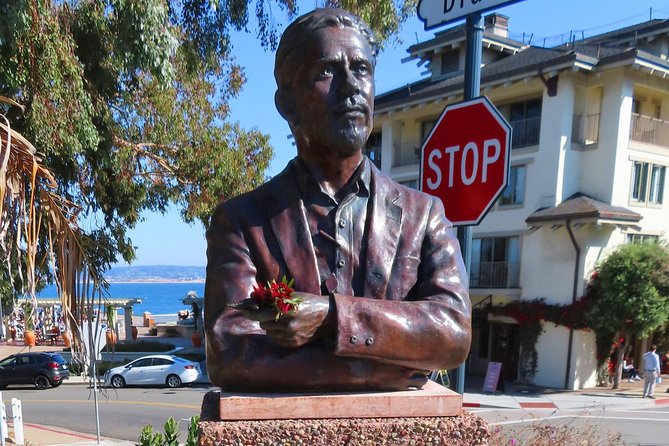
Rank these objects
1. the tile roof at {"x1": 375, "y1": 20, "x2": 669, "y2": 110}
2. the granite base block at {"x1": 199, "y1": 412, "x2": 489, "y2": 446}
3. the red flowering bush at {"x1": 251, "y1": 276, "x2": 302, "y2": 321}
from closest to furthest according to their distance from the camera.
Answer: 1. the red flowering bush at {"x1": 251, "y1": 276, "x2": 302, "y2": 321}
2. the granite base block at {"x1": 199, "y1": 412, "x2": 489, "y2": 446}
3. the tile roof at {"x1": 375, "y1": 20, "x2": 669, "y2": 110}

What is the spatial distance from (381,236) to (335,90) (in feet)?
1.88

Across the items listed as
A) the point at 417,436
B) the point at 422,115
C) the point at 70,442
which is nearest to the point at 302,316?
the point at 417,436

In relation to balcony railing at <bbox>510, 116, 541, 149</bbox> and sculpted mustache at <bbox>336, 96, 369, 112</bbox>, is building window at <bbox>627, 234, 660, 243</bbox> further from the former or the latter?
sculpted mustache at <bbox>336, 96, 369, 112</bbox>

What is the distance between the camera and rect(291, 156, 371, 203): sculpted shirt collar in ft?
7.36

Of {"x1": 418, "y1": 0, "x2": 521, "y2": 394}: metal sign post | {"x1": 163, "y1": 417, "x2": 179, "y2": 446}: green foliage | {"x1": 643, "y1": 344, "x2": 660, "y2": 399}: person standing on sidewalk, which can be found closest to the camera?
{"x1": 418, "y1": 0, "x2": 521, "y2": 394}: metal sign post

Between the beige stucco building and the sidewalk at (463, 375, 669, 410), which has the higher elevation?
the beige stucco building

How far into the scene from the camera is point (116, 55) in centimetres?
611

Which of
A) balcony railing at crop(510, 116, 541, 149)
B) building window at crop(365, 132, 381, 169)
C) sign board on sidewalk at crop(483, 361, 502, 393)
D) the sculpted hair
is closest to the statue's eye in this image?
the sculpted hair

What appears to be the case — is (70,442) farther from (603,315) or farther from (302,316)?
(603,315)

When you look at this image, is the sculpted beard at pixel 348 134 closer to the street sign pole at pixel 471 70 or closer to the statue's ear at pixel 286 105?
the statue's ear at pixel 286 105

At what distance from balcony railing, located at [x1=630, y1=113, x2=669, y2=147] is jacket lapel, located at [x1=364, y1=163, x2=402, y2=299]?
1665 cm

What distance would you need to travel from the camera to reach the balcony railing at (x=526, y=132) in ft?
55.7

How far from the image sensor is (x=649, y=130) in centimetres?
1702

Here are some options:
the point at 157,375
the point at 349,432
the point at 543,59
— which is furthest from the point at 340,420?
the point at 543,59
